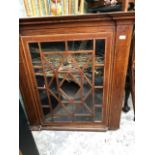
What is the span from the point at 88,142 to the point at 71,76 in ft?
1.96

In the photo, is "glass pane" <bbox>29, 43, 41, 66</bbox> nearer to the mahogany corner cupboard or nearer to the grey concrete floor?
the mahogany corner cupboard

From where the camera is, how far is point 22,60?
1.34 metres

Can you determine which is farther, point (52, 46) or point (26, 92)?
point (26, 92)

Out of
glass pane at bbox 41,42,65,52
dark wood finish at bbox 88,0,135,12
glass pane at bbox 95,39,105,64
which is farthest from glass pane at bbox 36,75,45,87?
dark wood finish at bbox 88,0,135,12

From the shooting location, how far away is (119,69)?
133 centimetres

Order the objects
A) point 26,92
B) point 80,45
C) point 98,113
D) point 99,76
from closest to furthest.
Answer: point 80,45 → point 99,76 → point 26,92 → point 98,113

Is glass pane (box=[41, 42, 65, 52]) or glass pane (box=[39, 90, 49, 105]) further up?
glass pane (box=[41, 42, 65, 52])

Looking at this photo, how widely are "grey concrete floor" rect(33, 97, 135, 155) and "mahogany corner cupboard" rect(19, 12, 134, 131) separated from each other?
0.06 m

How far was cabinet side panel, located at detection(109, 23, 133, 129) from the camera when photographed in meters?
1.18

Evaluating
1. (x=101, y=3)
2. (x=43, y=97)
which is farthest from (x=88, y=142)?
(x=101, y=3)

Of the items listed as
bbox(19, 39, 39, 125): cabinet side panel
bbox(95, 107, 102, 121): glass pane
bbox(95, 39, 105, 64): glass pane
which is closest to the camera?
bbox(95, 39, 105, 64): glass pane

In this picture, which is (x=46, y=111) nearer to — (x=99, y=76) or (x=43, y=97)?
(x=43, y=97)
